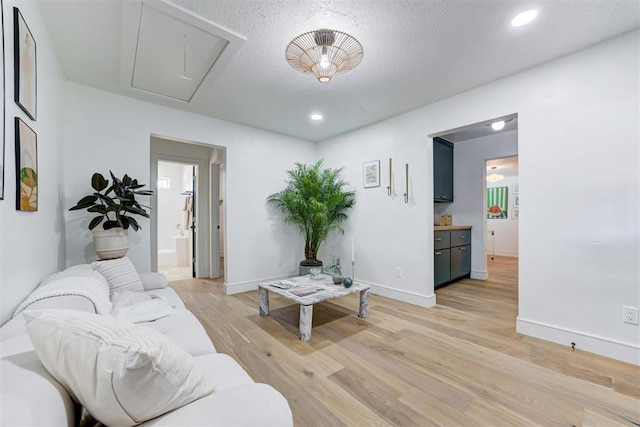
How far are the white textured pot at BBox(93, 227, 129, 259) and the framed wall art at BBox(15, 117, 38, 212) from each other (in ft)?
2.73

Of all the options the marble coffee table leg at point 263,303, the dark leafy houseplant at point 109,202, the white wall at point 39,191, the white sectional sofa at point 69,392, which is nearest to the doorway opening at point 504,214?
the marble coffee table leg at point 263,303

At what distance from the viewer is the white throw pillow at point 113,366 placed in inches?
25.2

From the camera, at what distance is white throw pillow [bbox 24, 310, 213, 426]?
641 mm

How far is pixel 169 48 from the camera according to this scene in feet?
7.03

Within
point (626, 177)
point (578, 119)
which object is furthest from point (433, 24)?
point (626, 177)

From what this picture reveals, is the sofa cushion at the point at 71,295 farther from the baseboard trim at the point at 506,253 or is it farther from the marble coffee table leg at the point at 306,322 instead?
the baseboard trim at the point at 506,253

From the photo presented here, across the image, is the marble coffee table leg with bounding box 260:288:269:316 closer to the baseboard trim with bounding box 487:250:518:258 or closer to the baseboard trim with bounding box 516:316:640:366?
the baseboard trim with bounding box 516:316:640:366

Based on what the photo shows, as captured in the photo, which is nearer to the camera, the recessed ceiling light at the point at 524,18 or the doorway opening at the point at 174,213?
the recessed ceiling light at the point at 524,18

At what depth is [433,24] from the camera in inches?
73.9

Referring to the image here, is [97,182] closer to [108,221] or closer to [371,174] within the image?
[108,221]

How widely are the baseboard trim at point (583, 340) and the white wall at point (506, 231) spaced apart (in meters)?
5.90

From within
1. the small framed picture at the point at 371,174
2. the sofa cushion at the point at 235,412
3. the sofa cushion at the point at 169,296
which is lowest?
the sofa cushion at the point at 169,296

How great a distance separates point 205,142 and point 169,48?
5.06 feet

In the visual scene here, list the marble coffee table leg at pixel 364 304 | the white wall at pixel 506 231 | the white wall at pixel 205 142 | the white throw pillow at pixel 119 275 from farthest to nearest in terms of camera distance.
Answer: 1. the white wall at pixel 506 231
2. the marble coffee table leg at pixel 364 304
3. the white wall at pixel 205 142
4. the white throw pillow at pixel 119 275
